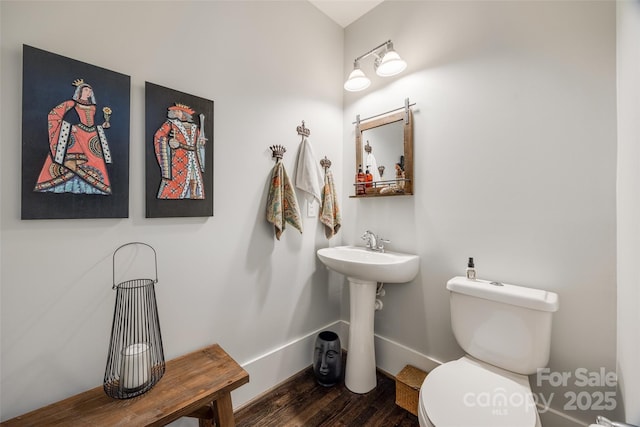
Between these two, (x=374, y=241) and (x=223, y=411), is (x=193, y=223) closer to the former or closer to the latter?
(x=223, y=411)

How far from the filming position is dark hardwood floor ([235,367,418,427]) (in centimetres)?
145

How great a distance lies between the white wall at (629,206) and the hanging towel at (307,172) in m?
1.43

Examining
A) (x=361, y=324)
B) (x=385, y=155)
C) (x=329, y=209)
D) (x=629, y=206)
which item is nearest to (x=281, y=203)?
(x=329, y=209)

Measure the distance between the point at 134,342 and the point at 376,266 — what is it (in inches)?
47.3

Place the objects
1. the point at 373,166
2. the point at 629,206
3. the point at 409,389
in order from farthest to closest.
Result: 1. the point at 373,166
2. the point at 409,389
3. the point at 629,206

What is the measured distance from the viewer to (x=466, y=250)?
4.95 feet

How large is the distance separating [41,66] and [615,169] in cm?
229

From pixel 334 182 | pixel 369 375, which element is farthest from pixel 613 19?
pixel 369 375

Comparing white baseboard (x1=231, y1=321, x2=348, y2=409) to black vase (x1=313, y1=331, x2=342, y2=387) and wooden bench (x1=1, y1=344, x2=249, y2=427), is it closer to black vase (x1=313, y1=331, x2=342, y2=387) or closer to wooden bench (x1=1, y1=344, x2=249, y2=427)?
black vase (x1=313, y1=331, x2=342, y2=387)

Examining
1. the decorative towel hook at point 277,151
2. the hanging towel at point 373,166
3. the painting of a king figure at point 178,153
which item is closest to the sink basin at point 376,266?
the hanging towel at point 373,166

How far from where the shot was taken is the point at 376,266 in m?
1.46

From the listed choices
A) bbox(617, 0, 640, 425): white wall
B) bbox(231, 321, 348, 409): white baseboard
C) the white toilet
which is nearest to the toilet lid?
the white toilet

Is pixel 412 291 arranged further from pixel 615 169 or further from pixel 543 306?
pixel 615 169

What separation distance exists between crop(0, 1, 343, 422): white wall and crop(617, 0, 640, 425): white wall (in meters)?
1.52
